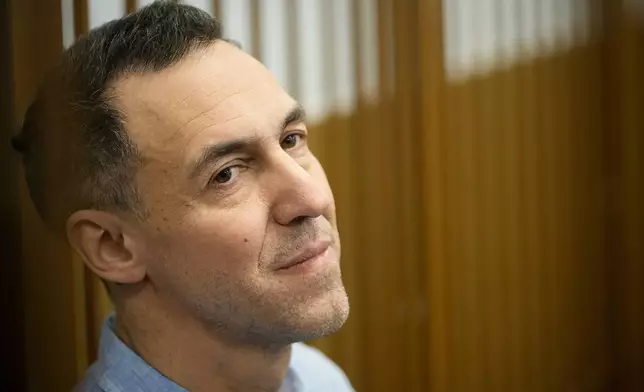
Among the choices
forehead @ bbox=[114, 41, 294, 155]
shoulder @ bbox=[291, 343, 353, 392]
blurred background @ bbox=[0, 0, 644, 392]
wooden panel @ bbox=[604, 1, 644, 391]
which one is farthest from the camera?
wooden panel @ bbox=[604, 1, 644, 391]

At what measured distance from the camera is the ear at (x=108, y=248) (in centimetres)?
83

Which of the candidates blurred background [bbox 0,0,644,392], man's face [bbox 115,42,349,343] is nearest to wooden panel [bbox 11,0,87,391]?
blurred background [bbox 0,0,644,392]

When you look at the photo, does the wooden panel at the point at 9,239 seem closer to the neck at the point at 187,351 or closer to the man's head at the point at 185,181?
the man's head at the point at 185,181

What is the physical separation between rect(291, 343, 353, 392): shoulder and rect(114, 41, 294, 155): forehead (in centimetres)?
44

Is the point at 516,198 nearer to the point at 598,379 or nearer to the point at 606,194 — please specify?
the point at 606,194

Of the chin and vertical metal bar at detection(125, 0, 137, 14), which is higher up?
vertical metal bar at detection(125, 0, 137, 14)

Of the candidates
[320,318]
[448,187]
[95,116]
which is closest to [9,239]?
[95,116]

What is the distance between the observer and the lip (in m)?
0.81

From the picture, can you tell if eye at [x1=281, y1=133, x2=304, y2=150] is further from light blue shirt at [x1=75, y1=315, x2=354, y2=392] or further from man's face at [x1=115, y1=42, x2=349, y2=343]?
light blue shirt at [x1=75, y1=315, x2=354, y2=392]

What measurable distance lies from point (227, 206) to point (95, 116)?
203 millimetres

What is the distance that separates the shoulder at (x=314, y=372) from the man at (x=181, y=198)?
20cm

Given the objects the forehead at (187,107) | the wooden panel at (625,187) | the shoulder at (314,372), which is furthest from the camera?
the wooden panel at (625,187)

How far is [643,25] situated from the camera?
1979 mm

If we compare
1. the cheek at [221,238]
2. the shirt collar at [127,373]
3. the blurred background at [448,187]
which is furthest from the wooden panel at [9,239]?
the cheek at [221,238]
